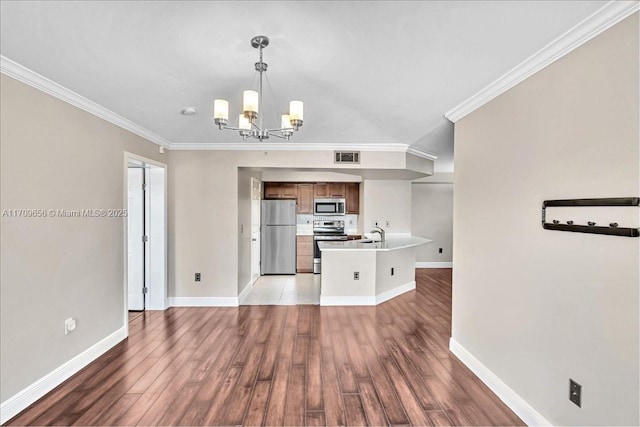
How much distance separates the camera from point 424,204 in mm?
7371

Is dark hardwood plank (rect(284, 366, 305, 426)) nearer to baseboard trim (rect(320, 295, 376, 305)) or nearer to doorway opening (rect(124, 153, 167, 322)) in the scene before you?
baseboard trim (rect(320, 295, 376, 305))

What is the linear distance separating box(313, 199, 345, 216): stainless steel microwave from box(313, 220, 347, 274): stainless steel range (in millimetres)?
252

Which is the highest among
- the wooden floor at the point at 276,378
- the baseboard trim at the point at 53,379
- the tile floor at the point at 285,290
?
the baseboard trim at the point at 53,379

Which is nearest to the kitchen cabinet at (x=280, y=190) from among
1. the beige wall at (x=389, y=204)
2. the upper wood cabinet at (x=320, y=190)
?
the upper wood cabinet at (x=320, y=190)

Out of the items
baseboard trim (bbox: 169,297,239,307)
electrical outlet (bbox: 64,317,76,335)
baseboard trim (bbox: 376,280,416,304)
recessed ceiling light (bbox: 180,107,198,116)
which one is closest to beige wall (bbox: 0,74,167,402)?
electrical outlet (bbox: 64,317,76,335)

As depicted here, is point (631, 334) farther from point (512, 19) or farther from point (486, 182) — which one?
point (512, 19)

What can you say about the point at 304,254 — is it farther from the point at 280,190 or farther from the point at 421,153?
the point at 421,153

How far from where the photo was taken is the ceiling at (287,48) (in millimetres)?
1763

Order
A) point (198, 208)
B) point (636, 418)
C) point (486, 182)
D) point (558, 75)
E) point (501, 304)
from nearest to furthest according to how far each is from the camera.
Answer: point (636, 418), point (558, 75), point (501, 304), point (486, 182), point (198, 208)

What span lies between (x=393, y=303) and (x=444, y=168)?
3.68m

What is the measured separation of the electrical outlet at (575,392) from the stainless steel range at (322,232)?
503 cm

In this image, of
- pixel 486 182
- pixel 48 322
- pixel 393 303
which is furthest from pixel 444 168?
pixel 48 322

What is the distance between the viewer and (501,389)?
7.63ft

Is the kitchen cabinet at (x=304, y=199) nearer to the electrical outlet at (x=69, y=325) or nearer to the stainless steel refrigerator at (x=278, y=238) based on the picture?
the stainless steel refrigerator at (x=278, y=238)
